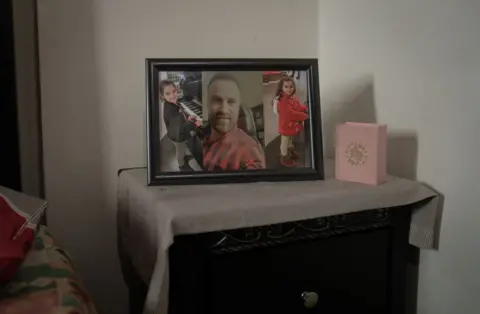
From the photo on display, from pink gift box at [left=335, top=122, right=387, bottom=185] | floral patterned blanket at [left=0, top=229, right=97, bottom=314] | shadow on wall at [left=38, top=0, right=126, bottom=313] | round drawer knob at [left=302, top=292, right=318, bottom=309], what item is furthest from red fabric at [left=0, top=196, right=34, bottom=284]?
pink gift box at [left=335, top=122, right=387, bottom=185]

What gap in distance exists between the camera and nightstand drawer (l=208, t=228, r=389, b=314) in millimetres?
1072

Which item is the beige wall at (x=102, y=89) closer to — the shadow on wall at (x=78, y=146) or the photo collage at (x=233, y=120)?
the shadow on wall at (x=78, y=146)

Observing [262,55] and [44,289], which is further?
[262,55]

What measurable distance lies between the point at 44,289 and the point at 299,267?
1.60 ft

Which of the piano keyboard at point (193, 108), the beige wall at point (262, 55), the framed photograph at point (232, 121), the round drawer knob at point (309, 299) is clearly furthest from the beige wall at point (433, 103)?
the piano keyboard at point (193, 108)

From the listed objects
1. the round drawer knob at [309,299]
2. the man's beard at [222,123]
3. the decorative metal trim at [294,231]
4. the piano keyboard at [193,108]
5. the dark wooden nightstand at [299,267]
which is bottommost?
the round drawer knob at [309,299]

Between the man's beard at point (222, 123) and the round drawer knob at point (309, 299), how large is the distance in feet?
1.24

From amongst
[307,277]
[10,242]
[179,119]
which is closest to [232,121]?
[179,119]

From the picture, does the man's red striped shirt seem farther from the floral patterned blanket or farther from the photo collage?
the floral patterned blanket

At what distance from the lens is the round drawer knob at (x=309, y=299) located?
114 centimetres

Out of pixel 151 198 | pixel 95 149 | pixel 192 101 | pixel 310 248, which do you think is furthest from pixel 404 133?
pixel 95 149

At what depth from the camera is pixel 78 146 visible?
1.40 m


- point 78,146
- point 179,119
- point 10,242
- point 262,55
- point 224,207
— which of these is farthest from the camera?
point 262,55

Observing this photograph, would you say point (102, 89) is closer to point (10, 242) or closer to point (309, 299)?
point (10, 242)
